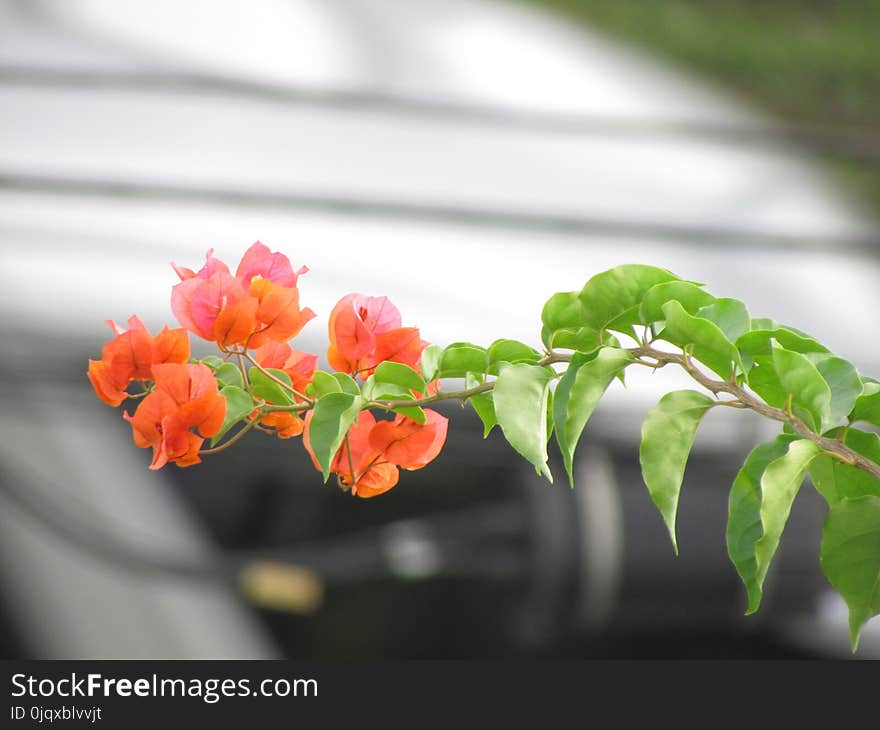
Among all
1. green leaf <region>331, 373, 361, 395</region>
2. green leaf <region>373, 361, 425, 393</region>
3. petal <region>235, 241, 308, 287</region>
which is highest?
petal <region>235, 241, 308, 287</region>

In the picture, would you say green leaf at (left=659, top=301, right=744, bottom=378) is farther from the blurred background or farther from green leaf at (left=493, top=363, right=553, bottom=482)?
the blurred background

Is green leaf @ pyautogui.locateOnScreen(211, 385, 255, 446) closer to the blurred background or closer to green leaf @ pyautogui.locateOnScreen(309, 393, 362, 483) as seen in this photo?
green leaf @ pyautogui.locateOnScreen(309, 393, 362, 483)

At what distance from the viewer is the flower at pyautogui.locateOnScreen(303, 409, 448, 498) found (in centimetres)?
18

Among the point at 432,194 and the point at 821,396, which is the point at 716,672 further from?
the point at 432,194

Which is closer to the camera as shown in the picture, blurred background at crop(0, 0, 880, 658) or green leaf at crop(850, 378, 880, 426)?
green leaf at crop(850, 378, 880, 426)

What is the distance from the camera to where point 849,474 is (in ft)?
0.59

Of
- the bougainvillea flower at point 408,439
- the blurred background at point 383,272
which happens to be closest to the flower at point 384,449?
the bougainvillea flower at point 408,439

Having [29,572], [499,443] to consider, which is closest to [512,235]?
[499,443]

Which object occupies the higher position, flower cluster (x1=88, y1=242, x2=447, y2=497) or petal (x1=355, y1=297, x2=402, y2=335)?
petal (x1=355, y1=297, x2=402, y2=335)

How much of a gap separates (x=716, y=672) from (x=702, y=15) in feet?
8.50

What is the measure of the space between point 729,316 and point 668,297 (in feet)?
0.04

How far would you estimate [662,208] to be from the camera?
0.91m

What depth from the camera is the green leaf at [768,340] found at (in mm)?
169

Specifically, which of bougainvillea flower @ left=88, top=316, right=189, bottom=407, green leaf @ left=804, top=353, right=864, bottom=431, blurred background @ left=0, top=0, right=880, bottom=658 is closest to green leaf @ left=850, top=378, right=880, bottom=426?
green leaf @ left=804, top=353, right=864, bottom=431
